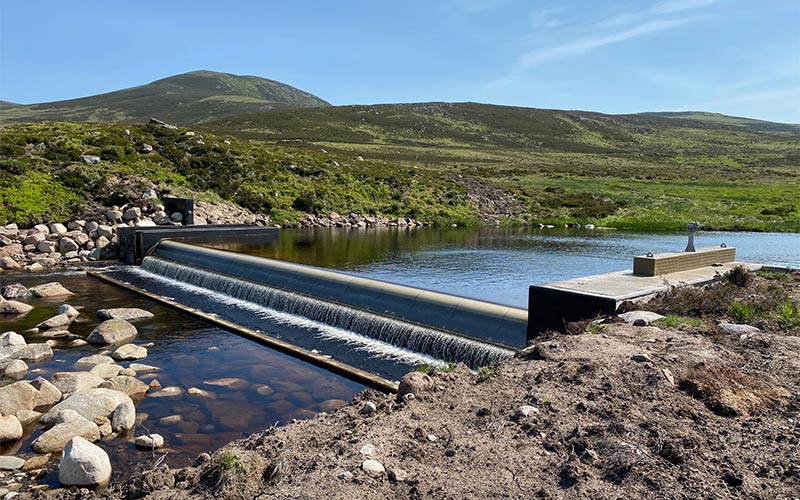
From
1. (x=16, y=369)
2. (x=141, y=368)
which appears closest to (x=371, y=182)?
(x=141, y=368)

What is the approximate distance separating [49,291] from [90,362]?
9564mm

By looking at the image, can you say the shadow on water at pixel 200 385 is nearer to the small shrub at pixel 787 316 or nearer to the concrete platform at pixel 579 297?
the concrete platform at pixel 579 297

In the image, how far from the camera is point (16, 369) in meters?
13.0

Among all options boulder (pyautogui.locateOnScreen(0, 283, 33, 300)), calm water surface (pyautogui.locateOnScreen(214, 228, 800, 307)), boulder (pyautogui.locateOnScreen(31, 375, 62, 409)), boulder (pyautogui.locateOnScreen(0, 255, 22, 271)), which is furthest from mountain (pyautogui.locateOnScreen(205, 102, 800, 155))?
boulder (pyautogui.locateOnScreen(31, 375, 62, 409))

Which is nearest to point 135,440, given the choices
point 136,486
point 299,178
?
point 136,486

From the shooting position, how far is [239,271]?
23.0 metres

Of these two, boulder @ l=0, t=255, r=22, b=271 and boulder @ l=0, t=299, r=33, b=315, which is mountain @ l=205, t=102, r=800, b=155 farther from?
boulder @ l=0, t=299, r=33, b=315

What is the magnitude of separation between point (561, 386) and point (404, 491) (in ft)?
9.65

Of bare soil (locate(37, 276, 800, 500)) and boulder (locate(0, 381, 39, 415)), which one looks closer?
bare soil (locate(37, 276, 800, 500))

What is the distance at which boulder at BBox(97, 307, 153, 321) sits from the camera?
17891 mm

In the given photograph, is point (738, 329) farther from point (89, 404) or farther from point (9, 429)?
point (9, 429)

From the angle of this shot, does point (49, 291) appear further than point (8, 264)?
No

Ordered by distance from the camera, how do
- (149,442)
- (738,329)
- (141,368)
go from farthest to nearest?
(141,368) < (738,329) < (149,442)

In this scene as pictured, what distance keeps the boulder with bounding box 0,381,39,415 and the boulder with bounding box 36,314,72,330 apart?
676 centimetres
